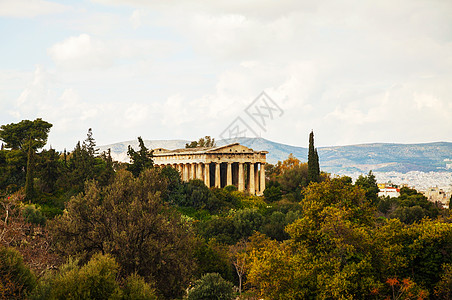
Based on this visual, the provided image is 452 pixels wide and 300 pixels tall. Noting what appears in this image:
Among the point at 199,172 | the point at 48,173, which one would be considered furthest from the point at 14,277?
the point at 199,172

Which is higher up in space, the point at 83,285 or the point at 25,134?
the point at 25,134

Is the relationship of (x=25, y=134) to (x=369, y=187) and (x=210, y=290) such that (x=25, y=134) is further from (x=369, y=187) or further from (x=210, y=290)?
(x=369, y=187)

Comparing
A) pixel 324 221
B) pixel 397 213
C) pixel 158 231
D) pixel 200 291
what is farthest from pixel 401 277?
pixel 397 213

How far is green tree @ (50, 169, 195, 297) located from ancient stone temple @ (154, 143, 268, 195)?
144ft

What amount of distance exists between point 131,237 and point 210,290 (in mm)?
8309

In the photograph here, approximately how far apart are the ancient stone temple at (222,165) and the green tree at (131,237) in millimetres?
43861

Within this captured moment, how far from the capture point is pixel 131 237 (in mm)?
28234

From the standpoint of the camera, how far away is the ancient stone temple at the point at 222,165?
75000mm

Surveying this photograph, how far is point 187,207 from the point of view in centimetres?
6144

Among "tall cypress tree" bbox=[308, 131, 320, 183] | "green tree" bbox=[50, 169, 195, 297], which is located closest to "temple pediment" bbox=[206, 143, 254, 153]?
"tall cypress tree" bbox=[308, 131, 320, 183]

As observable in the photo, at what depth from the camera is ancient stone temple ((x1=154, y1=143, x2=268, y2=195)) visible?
246ft

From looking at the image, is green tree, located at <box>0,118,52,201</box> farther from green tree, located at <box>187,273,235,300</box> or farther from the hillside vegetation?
green tree, located at <box>187,273,235,300</box>

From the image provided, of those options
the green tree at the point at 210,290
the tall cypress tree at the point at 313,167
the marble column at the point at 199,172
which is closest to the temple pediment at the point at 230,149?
the marble column at the point at 199,172

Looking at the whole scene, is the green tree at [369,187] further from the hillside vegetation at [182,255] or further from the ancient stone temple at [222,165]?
the hillside vegetation at [182,255]
